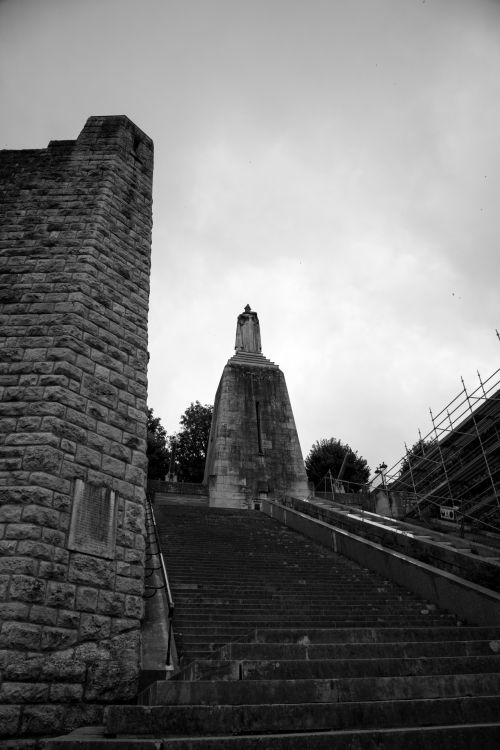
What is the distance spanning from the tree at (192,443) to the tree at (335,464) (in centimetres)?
777

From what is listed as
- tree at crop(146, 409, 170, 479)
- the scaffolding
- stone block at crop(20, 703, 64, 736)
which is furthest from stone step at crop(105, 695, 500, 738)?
tree at crop(146, 409, 170, 479)

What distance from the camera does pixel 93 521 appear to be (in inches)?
201

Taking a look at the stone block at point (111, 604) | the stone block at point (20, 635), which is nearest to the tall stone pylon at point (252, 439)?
the stone block at point (111, 604)

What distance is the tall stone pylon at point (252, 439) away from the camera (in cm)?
1905

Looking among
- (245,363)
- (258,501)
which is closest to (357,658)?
(258,501)

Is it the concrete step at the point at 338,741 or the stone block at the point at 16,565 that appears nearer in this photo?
the concrete step at the point at 338,741

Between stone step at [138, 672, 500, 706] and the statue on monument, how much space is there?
20.6 meters

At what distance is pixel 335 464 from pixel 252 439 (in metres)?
14.0

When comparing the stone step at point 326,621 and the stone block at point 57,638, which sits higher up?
the stone step at point 326,621

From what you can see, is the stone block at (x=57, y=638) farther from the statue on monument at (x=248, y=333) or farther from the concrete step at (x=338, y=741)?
the statue on monument at (x=248, y=333)

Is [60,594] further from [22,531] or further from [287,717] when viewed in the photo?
[287,717]

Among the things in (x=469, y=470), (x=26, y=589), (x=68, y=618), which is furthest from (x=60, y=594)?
(x=469, y=470)

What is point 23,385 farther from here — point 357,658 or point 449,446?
point 449,446

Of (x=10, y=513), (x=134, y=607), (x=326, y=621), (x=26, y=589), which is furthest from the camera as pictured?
(x=326, y=621)
